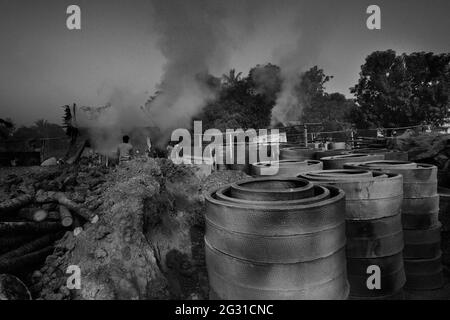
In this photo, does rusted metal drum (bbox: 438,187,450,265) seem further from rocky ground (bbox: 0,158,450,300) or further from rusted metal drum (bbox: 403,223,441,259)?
rusted metal drum (bbox: 403,223,441,259)

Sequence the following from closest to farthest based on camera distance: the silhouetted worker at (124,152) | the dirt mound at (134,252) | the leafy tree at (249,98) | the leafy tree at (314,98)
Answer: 1. the dirt mound at (134,252)
2. the silhouetted worker at (124,152)
3. the leafy tree at (249,98)
4. the leafy tree at (314,98)

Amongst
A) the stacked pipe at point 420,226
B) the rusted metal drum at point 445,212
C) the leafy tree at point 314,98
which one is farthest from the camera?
the leafy tree at point 314,98

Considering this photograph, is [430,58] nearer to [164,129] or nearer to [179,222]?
[164,129]

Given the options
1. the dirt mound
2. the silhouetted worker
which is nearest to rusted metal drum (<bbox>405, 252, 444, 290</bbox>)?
the dirt mound

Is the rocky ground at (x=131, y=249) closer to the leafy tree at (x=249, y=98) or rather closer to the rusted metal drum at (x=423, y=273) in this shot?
the rusted metal drum at (x=423, y=273)

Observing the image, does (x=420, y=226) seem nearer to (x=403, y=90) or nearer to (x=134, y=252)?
(x=134, y=252)

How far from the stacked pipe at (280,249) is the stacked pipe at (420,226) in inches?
112

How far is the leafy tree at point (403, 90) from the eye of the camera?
26406 mm

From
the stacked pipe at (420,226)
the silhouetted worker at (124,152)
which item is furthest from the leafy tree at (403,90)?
the silhouetted worker at (124,152)

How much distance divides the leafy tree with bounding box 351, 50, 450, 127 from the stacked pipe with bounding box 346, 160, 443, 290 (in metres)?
26.1

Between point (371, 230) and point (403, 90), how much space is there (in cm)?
2884

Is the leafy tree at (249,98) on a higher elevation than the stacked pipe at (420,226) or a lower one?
higher

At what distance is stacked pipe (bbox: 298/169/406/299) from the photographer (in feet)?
13.9

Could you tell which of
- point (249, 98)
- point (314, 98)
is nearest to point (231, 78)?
Answer: point (249, 98)
